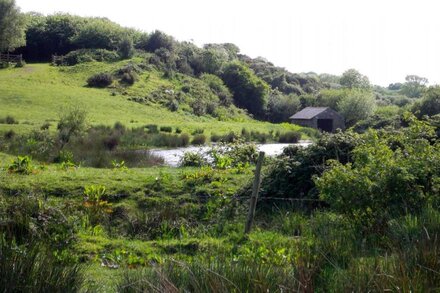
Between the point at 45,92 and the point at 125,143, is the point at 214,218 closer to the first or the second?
the point at 125,143

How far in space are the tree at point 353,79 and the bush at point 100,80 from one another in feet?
287

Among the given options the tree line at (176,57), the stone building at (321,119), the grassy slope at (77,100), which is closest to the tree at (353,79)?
the tree line at (176,57)

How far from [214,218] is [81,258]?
3685mm

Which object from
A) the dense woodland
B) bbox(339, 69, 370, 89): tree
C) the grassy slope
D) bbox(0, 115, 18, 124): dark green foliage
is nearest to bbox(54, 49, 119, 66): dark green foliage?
the grassy slope

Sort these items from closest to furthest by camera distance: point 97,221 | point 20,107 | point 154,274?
point 154,274, point 97,221, point 20,107

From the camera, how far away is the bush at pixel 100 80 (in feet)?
241

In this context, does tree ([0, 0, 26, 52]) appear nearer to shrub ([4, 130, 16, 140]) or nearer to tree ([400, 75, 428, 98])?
shrub ([4, 130, 16, 140])

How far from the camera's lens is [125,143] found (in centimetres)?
3406

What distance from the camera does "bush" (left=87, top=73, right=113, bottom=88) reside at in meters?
73.6

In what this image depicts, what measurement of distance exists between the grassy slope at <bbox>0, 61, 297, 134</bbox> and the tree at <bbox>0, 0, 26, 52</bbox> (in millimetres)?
3619

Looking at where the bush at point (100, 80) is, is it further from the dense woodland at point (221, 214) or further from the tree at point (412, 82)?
the tree at point (412, 82)

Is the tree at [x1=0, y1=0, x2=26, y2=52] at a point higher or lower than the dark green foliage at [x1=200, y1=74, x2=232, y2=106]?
higher

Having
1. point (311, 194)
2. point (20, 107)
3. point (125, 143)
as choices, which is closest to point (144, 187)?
point (311, 194)

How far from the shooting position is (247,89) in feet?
333
